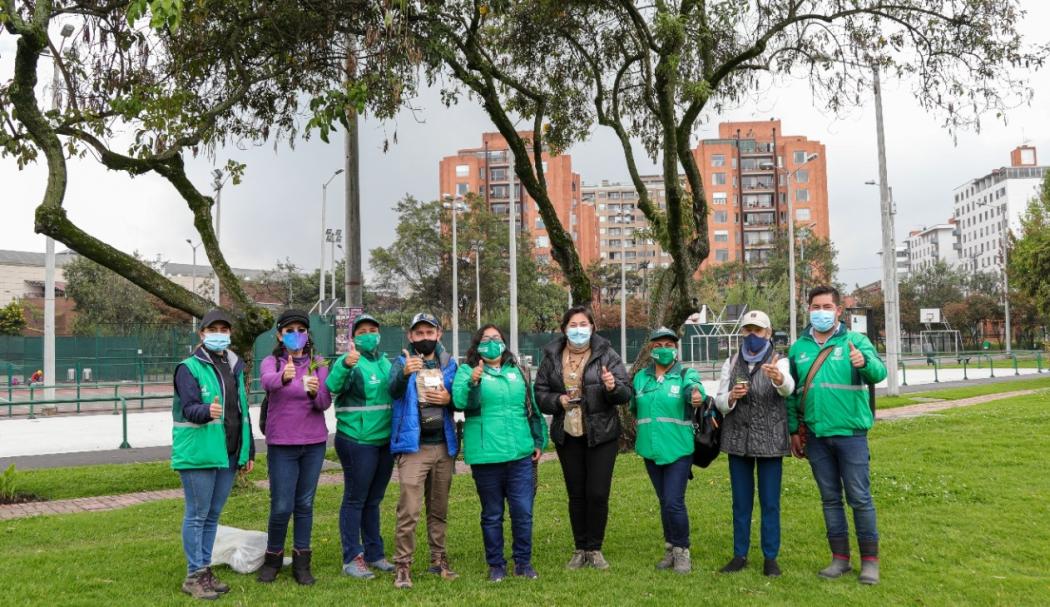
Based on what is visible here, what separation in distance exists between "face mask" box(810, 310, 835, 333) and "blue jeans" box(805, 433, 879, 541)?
29.2 inches

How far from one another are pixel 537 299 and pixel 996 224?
318ft

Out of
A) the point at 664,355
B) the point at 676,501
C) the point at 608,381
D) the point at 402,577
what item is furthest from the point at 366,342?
the point at 676,501

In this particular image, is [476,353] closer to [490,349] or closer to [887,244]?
[490,349]

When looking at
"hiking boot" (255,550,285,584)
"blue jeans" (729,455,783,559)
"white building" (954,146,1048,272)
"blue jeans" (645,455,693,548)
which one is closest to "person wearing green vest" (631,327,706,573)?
"blue jeans" (645,455,693,548)

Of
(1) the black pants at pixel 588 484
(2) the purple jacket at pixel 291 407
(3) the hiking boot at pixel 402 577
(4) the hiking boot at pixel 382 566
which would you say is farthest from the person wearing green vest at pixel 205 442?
(1) the black pants at pixel 588 484

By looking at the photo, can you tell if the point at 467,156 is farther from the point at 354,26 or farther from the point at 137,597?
the point at 137,597

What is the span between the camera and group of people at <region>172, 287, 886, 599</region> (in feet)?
17.8

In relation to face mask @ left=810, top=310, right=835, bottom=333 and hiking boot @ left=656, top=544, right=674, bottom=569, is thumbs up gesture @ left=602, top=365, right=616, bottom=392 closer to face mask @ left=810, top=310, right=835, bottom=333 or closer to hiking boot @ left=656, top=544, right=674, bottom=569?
hiking boot @ left=656, top=544, right=674, bottom=569

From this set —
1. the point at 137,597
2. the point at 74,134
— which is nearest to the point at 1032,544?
the point at 137,597

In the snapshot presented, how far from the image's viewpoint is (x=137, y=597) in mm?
5297

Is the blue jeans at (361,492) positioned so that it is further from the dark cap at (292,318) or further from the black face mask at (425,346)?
the dark cap at (292,318)

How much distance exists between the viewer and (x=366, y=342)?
18.9 ft

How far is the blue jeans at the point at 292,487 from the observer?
5609mm

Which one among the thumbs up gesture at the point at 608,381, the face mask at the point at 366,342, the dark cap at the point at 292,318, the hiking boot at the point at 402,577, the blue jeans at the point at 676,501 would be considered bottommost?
the hiking boot at the point at 402,577
